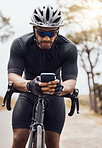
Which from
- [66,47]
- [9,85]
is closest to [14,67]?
[9,85]

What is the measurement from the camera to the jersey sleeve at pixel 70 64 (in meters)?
3.50

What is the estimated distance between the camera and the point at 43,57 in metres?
3.61

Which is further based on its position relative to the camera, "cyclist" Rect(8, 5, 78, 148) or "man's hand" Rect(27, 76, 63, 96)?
"cyclist" Rect(8, 5, 78, 148)

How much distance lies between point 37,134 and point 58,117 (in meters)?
0.65

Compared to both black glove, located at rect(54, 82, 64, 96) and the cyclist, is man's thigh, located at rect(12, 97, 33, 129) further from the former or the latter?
black glove, located at rect(54, 82, 64, 96)

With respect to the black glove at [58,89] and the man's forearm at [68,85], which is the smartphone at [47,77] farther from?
the man's forearm at [68,85]

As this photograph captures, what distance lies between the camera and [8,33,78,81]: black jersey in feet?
11.5

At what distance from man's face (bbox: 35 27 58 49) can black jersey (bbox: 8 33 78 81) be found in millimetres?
269

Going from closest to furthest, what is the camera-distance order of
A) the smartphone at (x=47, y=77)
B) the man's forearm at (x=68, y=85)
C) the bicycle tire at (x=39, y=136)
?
the smartphone at (x=47, y=77) < the bicycle tire at (x=39, y=136) < the man's forearm at (x=68, y=85)

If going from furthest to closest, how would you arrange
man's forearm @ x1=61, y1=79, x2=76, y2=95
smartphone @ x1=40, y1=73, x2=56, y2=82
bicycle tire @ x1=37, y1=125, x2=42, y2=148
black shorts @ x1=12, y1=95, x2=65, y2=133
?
black shorts @ x1=12, y1=95, x2=65, y2=133
man's forearm @ x1=61, y1=79, x2=76, y2=95
bicycle tire @ x1=37, y1=125, x2=42, y2=148
smartphone @ x1=40, y1=73, x2=56, y2=82

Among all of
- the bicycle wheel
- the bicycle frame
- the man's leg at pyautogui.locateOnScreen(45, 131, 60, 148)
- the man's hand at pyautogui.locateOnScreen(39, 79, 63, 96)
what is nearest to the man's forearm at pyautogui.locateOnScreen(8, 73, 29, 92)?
the bicycle frame

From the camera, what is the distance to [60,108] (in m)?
3.71

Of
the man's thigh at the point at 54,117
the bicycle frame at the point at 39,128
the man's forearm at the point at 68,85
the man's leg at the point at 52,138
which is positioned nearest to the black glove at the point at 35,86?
the bicycle frame at the point at 39,128

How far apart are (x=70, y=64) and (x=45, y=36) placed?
A: 0.49 metres
